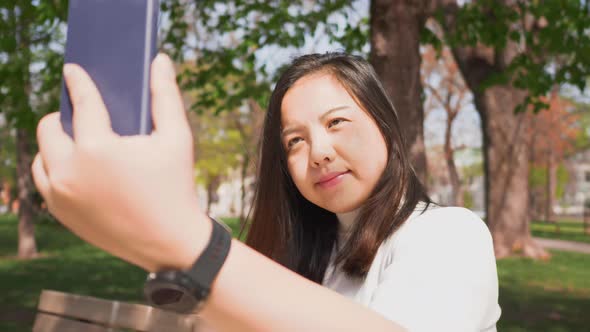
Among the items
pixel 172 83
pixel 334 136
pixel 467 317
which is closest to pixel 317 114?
pixel 334 136

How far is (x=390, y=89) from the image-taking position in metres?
6.14

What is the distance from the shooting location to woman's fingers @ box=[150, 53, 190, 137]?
814 mm

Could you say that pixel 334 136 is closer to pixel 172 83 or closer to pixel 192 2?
pixel 172 83

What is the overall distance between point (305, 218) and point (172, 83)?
1.18m

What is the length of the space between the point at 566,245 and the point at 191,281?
78.5 ft

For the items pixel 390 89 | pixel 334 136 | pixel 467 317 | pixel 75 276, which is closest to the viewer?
pixel 467 317

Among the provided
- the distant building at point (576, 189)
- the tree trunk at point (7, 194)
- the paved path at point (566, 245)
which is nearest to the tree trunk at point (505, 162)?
the paved path at point (566, 245)

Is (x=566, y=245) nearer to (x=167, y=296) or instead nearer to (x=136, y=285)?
(x=136, y=285)

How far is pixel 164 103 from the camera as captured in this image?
819 mm

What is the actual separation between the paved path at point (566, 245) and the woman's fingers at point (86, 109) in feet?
70.4

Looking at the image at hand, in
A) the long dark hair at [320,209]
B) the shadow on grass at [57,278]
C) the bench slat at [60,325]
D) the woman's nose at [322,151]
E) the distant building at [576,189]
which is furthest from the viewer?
the distant building at [576,189]

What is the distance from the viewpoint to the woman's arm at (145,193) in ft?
2.63

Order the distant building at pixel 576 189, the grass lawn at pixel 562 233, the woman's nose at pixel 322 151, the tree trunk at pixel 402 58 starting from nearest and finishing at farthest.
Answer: the woman's nose at pixel 322 151 → the tree trunk at pixel 402 58 → the grass lawn at pixel 562 233 → the distant building at pixel 576 189

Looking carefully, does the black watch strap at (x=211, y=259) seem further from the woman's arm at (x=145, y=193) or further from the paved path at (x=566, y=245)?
the paved path at (x=566, y=245)
